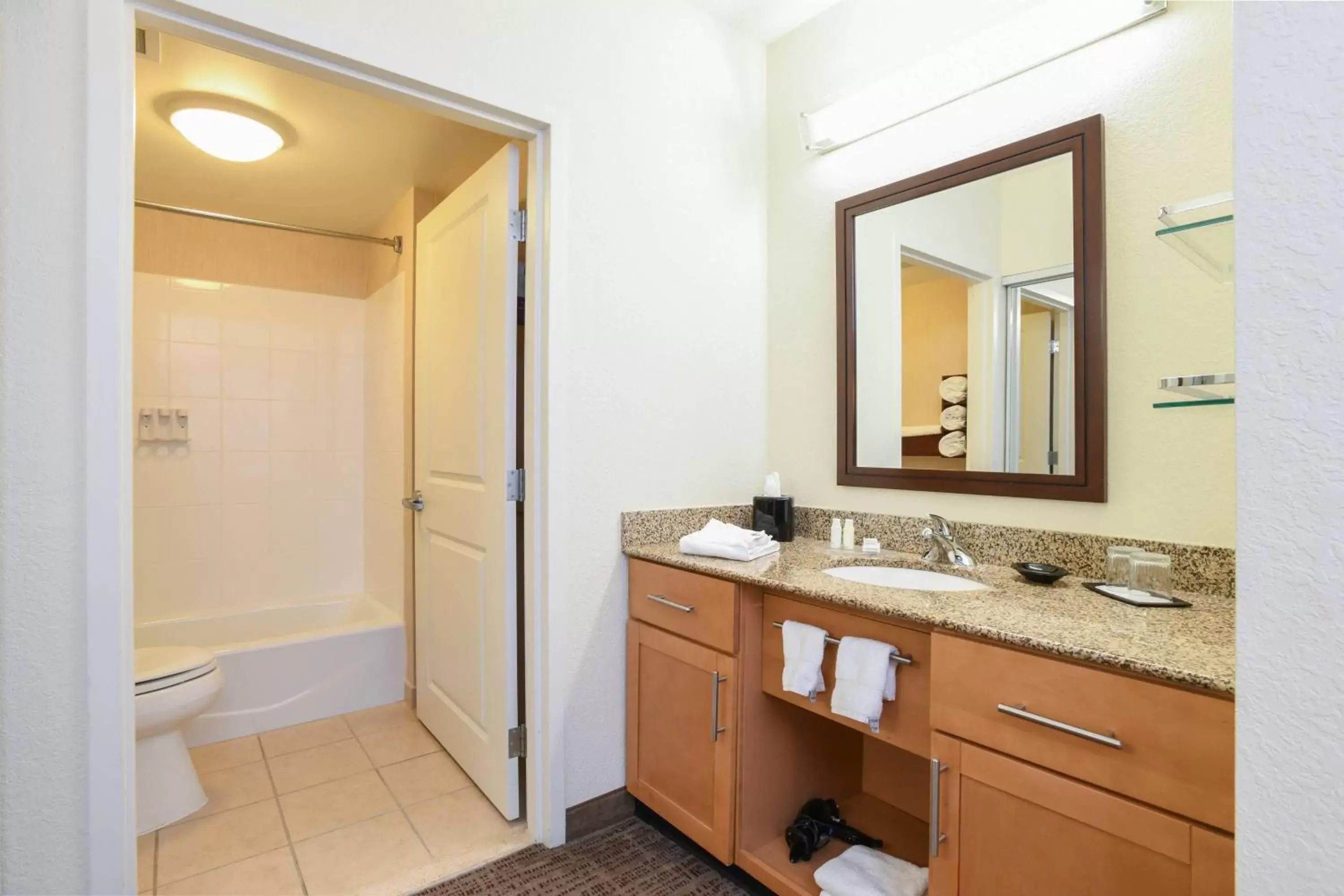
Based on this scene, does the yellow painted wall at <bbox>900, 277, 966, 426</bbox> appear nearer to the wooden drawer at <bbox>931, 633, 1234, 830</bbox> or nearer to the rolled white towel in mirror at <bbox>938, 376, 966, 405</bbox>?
the rolled white towel in mirror at <bbox>938, 376, 966, 405</bbox>

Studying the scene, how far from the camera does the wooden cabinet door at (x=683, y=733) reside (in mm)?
1600

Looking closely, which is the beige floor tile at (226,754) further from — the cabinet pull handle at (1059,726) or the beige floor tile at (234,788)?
the cabinet pull handle at (1059,726)

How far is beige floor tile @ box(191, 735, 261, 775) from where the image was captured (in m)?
2.31

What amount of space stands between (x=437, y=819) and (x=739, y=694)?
1.09 meters

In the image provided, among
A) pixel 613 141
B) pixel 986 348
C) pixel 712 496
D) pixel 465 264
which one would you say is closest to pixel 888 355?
pixel 986 348

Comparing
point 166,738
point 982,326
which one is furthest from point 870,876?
point 166,738

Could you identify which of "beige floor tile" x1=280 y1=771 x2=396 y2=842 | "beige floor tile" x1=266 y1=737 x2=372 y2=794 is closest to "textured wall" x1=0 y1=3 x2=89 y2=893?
"beige floor tile" x1=280 y1=771 x2=396 y2=842

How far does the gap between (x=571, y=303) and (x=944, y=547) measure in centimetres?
123

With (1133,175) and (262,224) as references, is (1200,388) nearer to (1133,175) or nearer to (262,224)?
(1133,175)

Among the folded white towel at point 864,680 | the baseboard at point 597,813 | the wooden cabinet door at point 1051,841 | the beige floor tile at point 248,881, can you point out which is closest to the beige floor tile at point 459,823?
the baseboard at point 597,813

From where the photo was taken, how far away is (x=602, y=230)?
1.92 metres

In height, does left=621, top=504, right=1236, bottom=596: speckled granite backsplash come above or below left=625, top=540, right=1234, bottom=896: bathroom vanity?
above

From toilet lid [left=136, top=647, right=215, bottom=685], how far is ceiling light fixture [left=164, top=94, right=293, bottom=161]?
175cm

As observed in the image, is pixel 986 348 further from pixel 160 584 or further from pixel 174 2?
pixel 160 584
